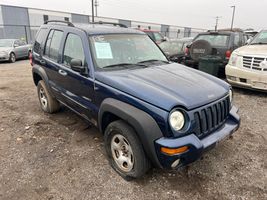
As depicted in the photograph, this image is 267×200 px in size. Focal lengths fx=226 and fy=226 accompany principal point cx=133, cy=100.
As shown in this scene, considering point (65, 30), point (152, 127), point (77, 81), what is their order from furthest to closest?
point (65, 30) → point (77, 81) → point (152, 127)

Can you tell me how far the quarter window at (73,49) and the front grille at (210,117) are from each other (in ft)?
5.80

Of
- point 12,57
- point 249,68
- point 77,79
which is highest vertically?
point 77,79

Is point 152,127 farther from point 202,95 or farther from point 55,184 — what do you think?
point 55,184

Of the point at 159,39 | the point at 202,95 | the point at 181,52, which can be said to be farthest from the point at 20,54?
the point at 202,95

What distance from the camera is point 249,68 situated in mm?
5805

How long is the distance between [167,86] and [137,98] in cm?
43

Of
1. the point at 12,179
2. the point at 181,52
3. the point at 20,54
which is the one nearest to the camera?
the point at 12,179

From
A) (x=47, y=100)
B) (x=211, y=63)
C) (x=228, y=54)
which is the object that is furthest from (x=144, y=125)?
(x=228, y=54)

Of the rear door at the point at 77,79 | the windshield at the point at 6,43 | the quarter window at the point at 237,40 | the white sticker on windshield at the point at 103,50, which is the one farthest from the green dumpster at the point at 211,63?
the windshield at the point at 6,43

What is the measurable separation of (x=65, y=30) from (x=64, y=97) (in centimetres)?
114

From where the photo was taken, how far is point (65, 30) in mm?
3814

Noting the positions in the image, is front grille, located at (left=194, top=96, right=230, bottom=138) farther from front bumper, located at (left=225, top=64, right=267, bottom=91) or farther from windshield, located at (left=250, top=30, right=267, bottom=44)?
windshield, located at (left=250, top=30, right=267, bottom=44)

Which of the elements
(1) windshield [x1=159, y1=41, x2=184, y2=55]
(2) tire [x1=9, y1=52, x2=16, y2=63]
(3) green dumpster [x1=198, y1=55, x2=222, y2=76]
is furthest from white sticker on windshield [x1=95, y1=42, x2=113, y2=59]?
(2) tire [x1=9, y1=52, x2=16, y2=63]

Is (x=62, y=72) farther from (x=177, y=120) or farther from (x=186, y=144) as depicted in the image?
(x=186, y=144)
